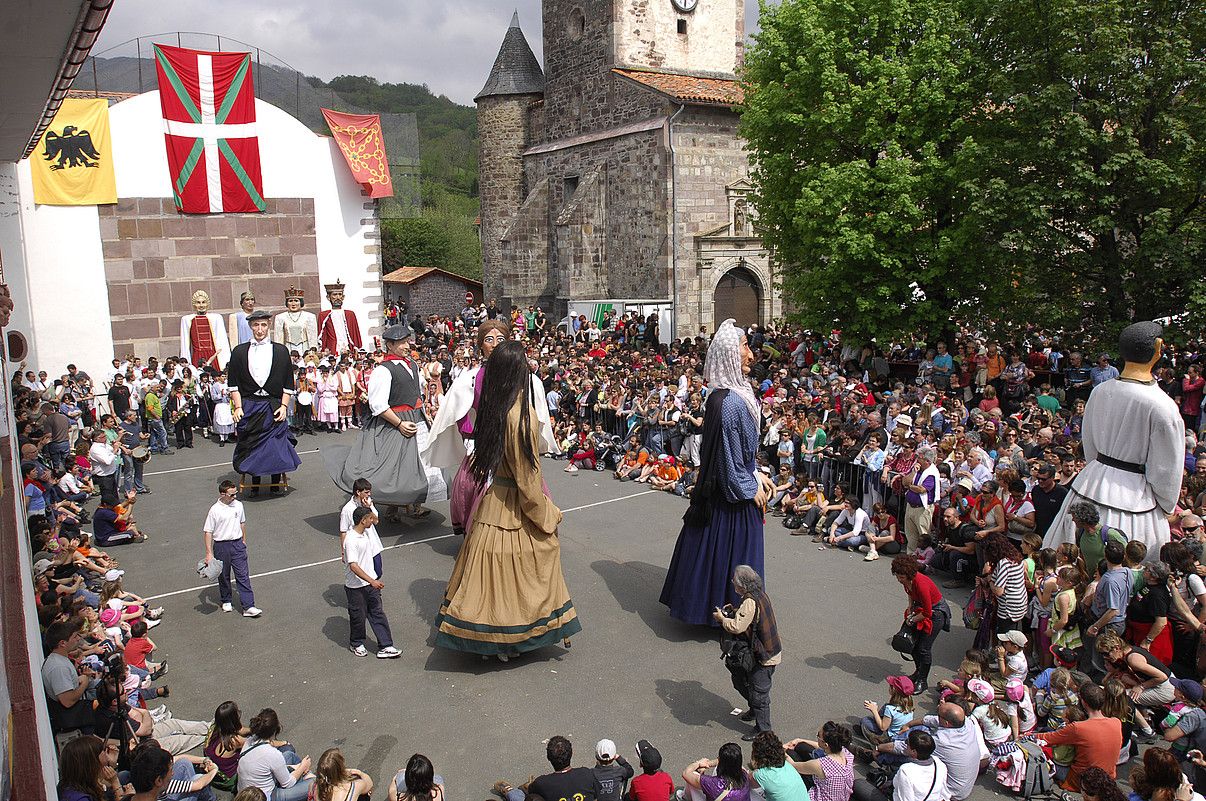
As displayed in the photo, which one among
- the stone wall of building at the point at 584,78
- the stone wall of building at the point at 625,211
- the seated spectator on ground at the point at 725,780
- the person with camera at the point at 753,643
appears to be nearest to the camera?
the seated spectator on ground at the point at 725,780

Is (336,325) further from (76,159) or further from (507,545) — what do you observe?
(507,545)

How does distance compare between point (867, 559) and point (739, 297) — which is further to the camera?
point (739, 297)

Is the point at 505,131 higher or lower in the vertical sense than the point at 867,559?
higher

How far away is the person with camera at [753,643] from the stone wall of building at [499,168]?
27.2 metres

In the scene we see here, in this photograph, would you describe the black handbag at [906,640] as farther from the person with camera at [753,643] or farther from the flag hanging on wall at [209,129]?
the flag hanging on wall at [209,129]

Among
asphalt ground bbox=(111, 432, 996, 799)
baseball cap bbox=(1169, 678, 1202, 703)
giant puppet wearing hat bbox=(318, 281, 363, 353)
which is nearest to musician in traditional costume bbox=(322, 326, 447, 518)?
asphalt ground bbox=(111, 432, 996, 799)

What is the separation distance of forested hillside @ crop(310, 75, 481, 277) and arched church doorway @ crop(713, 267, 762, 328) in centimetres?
2253

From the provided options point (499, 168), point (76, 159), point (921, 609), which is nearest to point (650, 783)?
point (921, 609)

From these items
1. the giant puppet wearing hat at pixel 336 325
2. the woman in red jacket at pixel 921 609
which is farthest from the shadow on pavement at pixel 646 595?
the giant puppet wearing hat at pixel 336 325

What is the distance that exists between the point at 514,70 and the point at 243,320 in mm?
18844

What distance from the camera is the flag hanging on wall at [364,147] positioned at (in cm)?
1989

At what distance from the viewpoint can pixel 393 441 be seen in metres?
9.14

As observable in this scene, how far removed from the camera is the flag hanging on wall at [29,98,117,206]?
1720cm

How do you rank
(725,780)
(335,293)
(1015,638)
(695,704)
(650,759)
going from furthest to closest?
(335,293)
(695,704)
(1015,638)
(650,759)
(725,780)
